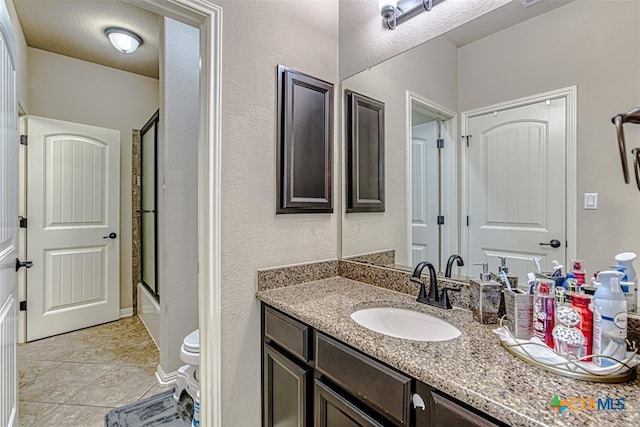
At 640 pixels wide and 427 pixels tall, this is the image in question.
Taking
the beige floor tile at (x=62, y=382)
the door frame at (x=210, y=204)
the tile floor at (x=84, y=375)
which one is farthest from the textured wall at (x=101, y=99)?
the door frame at (x=210, y=204)

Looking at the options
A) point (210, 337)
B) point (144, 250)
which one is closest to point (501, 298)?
point (210, 337)

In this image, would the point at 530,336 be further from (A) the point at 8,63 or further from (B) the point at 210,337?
(A) the point at 8,63

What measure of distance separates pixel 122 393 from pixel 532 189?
257 cm

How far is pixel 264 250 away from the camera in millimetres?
1482

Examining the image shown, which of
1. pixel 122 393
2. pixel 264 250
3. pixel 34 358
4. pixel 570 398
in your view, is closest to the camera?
pixel 570 398

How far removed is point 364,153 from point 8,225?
1.67m

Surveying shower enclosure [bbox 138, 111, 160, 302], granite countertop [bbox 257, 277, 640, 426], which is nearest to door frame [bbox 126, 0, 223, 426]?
granite countertop [bbox 257, 277, 640, 426]

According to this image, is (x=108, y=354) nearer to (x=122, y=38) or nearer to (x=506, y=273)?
(x=122, y=38)

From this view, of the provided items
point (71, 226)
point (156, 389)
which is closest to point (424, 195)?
point (156, 389)

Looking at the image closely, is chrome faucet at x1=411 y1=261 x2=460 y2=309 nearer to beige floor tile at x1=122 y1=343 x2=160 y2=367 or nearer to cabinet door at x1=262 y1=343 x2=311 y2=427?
cabinet door at x1=262 y1=343 x2=311 y2=427

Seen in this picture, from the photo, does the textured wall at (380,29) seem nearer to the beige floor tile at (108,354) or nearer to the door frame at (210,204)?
the door frame at (210,204)

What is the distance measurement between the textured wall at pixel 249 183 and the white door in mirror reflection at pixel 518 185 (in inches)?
33.8

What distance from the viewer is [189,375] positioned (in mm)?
1839

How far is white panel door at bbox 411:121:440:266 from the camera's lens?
145 cm
